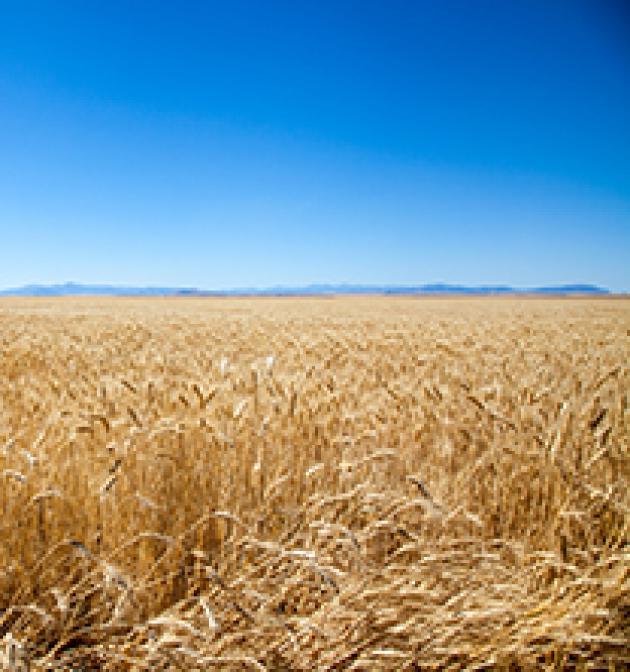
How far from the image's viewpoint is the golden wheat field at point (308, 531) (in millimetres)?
1354

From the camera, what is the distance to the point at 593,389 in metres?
3.91

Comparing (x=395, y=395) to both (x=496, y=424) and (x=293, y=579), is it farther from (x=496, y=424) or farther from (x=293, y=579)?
(x=293, y=579)

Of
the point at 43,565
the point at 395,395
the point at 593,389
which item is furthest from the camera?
the point at 593,389

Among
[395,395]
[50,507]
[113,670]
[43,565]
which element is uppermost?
[395,395]

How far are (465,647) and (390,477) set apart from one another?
1138 millimetres

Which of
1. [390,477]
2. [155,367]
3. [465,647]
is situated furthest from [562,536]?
[155,367]

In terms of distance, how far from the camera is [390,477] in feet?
7.99

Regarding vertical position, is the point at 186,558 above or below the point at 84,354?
below

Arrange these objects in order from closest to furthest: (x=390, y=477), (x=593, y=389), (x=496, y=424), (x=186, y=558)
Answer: (x=186, y=558), (x=390, y=477), (x=496, y=424), (x=593, y=389)

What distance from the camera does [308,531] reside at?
6.50ft

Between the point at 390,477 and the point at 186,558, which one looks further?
the point at 390,477

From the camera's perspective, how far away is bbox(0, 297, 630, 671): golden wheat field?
1.35 meters

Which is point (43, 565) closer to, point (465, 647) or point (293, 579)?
point (293, 579)

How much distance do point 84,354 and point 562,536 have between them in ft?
19.6
